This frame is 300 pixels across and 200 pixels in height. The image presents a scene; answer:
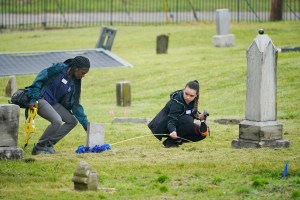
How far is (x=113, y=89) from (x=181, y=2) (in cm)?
2907

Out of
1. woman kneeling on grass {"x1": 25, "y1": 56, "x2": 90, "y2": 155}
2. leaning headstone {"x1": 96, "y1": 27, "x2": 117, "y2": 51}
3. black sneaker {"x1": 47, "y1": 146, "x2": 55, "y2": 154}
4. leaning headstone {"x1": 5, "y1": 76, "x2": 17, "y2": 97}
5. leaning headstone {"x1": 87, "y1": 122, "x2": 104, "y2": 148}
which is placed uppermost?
woman kneeling on grass {"x1": 25, "y1": 56, "x2": 90, "y2": 155}

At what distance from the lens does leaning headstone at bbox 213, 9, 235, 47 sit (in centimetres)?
3409

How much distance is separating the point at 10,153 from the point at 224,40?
2173 centimetres

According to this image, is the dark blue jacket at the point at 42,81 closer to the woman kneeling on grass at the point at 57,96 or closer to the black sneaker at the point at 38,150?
the woman kneeling on grass at the point at 57,96

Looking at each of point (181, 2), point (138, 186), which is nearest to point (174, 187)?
point (138, 186)

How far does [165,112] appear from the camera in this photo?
597 inches

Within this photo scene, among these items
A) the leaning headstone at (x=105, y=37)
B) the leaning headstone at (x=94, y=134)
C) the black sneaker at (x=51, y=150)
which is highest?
the leaning headstone at (x=94, y=134)

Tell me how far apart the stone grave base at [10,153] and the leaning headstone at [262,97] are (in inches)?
146

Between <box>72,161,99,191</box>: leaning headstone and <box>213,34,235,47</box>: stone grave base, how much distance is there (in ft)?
76.7

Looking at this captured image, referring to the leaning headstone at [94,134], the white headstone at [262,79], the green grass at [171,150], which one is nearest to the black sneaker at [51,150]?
the green grass at [171,150]

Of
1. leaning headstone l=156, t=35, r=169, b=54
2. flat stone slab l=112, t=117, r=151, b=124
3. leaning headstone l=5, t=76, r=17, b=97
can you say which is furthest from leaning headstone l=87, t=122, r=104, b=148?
leaning headstone l=156, t=35, r=169, b=54

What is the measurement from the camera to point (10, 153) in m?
13.5

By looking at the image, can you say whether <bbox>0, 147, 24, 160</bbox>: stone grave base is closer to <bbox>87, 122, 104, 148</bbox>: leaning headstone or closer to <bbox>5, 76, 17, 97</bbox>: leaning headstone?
<bbox>87, 122, 104, 148</bbox>: leaning headstone

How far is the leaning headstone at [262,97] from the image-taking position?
14477mm
